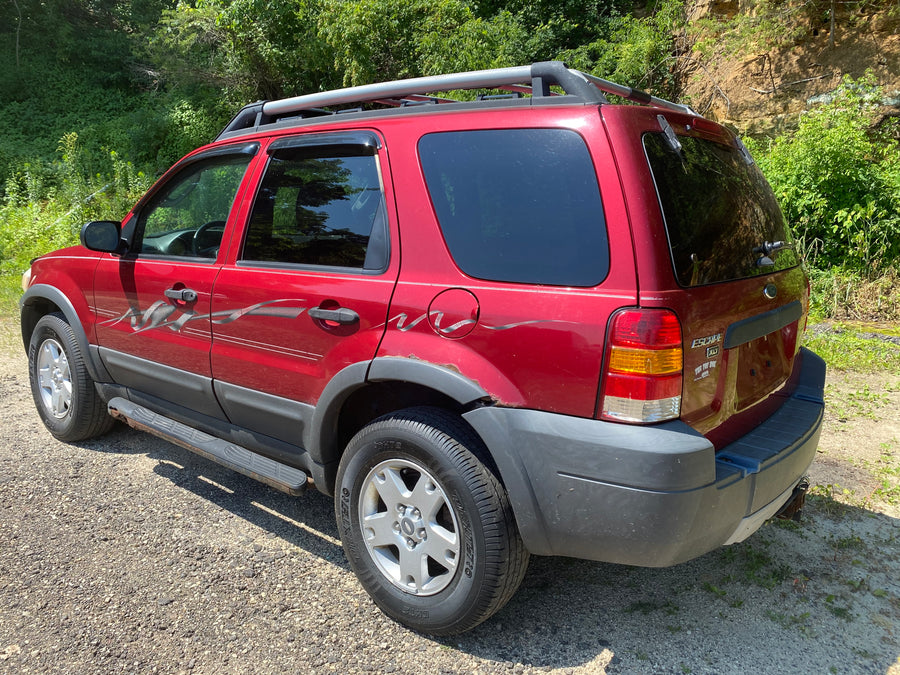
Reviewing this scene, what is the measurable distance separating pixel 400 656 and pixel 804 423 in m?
1.81

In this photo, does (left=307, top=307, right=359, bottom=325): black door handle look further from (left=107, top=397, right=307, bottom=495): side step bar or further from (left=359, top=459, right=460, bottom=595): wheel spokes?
(left=107, top=397, right=307, bottom=495): side step bar

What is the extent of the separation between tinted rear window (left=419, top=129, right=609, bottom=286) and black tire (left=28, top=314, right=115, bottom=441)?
2797 millimetres

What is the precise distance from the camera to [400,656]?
8.14 ft

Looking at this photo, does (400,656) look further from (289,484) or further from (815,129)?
(815,129)

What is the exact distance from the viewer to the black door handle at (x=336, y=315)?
2651 millimetres

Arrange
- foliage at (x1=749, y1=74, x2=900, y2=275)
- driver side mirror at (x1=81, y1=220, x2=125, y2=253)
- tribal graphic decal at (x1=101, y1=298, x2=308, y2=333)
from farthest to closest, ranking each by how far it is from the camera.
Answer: foliage at (x1=749, y1=74, x2=900, y2=275)
driver side mirror at (x1=81, y1=220, x2=125, y2=253)
tribal graphic decal at (x1=101, y1=298, x2=308, y2=333)

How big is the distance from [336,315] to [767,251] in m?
1.70

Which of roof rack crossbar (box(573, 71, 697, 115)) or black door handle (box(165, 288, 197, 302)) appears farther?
black door handle (box(165, 288, 197, 302))

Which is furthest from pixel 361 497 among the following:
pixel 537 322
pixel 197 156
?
pixel 197 156

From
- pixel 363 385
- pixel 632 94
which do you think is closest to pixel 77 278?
pixel 363 385

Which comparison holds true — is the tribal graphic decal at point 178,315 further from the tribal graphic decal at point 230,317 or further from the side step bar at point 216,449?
the side step bar at point 216,449

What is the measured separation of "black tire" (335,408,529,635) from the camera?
2.32m

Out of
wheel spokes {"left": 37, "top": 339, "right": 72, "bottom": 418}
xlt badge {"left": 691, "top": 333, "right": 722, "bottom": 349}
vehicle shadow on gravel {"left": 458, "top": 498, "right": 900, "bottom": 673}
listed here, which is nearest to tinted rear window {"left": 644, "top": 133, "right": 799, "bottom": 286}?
xlt badge {"left": 691, "top": 333, "right": 722, "bottom": 349}

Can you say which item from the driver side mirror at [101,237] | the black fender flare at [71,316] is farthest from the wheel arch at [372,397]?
the black fender flare at [71,316]
